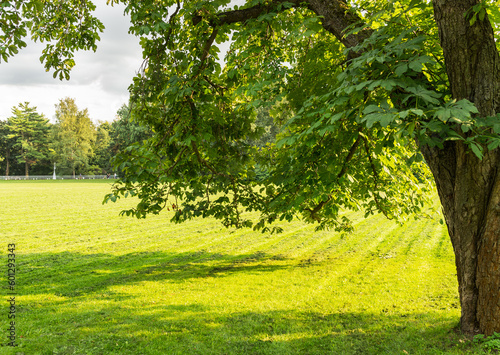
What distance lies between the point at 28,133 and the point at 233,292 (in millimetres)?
72887

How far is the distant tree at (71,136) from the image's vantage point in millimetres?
60656

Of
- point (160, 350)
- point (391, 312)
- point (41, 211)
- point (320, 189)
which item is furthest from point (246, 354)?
point (41, 211)

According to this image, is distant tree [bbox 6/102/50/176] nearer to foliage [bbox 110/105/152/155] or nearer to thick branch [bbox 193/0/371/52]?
foliage [bbox 110/105/152/155]

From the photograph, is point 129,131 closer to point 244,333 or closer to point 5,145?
point 244,333

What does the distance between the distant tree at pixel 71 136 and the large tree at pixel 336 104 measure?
60.8 meters

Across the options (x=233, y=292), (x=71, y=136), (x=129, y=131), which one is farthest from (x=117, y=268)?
(x=71, y=136)

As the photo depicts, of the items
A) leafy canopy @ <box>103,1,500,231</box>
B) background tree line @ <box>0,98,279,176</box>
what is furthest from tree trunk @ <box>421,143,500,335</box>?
background tree line @ <box>0,98,279,176</box>

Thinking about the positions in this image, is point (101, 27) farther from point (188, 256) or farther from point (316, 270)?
point (316, 270)

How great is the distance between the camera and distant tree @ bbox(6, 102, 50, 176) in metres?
64.0

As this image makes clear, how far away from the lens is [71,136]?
60812mm

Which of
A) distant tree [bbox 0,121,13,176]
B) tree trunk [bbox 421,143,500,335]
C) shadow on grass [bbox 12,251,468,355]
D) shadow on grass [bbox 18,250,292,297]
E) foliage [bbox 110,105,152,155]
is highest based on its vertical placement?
distant tree [bbox 0,121,13,176]

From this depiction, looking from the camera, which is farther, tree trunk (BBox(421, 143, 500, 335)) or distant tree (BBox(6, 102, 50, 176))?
distant tree (BBox(6, 102, 50, 176))

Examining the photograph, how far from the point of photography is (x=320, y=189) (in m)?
4.93

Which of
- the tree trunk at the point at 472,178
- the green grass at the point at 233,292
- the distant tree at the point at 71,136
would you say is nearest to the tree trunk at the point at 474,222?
the tree trunk at the point at 472,178
